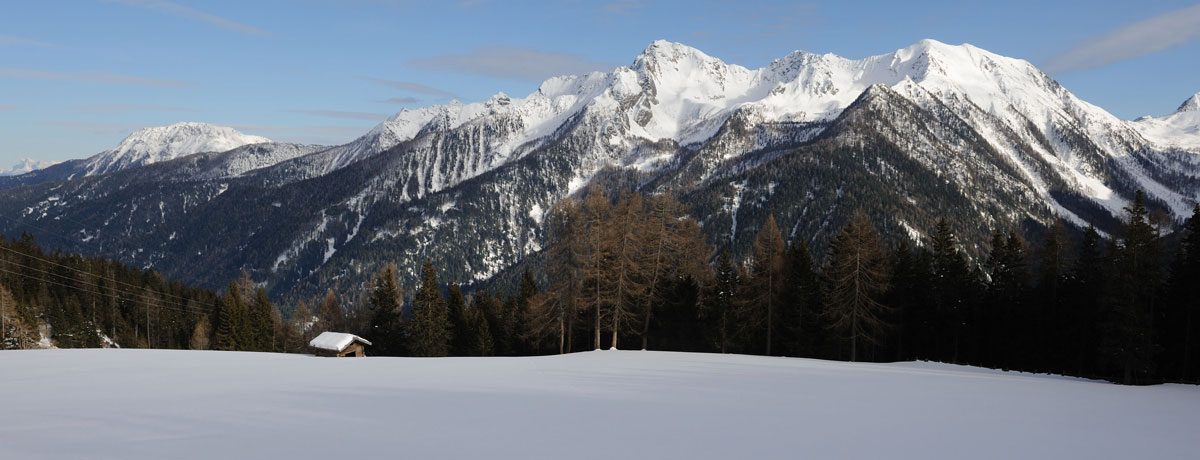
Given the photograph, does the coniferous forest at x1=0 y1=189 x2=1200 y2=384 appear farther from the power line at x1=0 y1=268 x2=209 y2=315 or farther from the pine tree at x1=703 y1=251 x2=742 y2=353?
the power line at x1=0 y1=268 x2=209 y2=315

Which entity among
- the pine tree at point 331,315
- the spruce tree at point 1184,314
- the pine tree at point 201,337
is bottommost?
the pine tree at point 201,337

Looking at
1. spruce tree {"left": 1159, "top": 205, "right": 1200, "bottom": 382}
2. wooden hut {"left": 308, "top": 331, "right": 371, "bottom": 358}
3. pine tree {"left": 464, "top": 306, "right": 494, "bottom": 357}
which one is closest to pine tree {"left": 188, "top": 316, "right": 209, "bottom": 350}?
pine tree {"left": 464, "top": 306, "right": 494, "bottom": 357}

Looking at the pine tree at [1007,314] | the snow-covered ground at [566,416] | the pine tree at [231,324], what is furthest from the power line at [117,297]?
the pine tree at [1007,314]

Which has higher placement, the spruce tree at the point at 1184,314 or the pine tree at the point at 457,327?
the spruce tree at the point at 1184,314

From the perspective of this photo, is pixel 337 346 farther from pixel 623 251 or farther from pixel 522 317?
pixel 522 317

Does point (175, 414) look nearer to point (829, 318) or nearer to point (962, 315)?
point (829, 318)

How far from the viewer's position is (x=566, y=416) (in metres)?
14.0

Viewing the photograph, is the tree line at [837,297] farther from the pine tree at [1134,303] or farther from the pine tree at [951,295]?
the pine tree at [1134,303]

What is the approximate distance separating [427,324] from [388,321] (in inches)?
178

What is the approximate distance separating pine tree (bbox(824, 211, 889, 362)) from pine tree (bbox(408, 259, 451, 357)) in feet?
103

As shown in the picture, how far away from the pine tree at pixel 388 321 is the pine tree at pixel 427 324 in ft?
6.85

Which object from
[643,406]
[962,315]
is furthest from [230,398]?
[962,315]

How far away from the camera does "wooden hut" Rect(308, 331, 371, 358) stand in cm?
4516

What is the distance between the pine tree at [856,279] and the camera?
43344 mm
